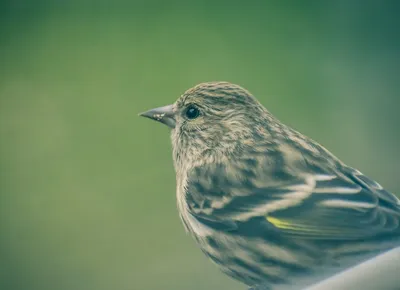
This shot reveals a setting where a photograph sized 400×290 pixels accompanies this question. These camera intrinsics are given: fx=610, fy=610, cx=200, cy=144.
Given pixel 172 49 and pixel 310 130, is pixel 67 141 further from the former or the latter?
pixel 310 130

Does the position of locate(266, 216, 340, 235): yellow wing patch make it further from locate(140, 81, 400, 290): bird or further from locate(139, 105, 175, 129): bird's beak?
locate(139, 105, 175, 129): bird's beak

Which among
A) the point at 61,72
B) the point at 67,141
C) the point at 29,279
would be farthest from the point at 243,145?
the point at 29,279

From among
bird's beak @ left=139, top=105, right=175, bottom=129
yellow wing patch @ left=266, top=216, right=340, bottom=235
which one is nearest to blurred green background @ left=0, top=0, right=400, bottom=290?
bird's beak @ left=139, top=105, right=175, bottom=129

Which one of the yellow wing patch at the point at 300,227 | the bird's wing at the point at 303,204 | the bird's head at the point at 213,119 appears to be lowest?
the yellow wing patch at the point at 300,227

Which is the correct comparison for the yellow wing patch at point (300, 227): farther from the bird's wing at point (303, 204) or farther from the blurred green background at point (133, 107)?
the blurred green background at point (133, 107)

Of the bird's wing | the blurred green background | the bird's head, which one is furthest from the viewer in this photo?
the blurred green background

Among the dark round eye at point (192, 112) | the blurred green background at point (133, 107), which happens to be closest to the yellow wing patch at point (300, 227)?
the dark round eye at point (192, 112)

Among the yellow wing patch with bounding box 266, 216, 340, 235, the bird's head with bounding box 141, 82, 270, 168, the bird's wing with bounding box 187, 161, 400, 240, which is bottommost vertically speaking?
the yellow wing patch with bounding box 266, 216, 340, 235

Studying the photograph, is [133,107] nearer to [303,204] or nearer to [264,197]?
[264,197]

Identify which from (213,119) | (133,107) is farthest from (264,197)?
(133,107)

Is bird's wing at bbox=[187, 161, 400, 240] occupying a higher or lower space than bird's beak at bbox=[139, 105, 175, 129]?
lower
